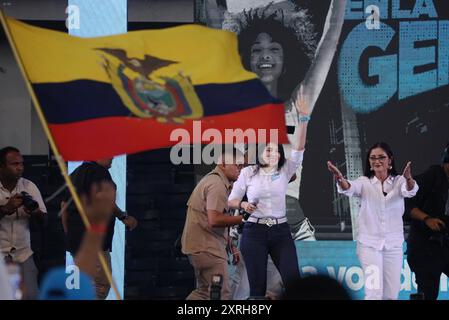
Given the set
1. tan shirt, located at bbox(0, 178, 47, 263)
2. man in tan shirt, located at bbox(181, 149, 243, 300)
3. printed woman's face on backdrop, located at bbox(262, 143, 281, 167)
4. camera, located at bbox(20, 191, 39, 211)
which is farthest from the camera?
printed woman's face on backdrop, located at bbox(262, 143, 281, 167)

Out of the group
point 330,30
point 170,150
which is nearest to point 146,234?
point 170,150

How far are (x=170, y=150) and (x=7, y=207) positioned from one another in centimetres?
268

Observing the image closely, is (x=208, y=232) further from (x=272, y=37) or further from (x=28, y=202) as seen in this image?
(x=272, y=37)

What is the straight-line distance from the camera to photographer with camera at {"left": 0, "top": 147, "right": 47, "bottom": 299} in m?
10.3

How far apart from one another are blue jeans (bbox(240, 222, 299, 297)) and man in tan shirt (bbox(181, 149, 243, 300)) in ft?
0.92

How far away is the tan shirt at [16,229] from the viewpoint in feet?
34.2

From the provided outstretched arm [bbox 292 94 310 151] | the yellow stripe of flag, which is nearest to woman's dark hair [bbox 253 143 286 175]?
outstretched arm [bbox 292 94 310 151]

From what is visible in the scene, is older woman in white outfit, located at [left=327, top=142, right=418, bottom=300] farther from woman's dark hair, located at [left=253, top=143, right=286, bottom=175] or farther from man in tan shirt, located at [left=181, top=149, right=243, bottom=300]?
man in tan shirt, located at [left=181, top=149, right=243, bottom=300]

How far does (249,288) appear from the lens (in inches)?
416

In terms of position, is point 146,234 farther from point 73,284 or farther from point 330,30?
point 330,30

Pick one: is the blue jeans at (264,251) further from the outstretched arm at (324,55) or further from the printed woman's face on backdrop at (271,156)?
the outstretched arm at (324,55)

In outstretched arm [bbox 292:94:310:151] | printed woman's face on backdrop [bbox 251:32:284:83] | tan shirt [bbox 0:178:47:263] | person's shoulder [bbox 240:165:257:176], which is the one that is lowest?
tan shirt [bbox 0:178:47:263]

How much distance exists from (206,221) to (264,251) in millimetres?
635

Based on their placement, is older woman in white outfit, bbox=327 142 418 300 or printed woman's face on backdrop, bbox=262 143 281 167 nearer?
older woman in white outfit, bbox=327 142 418 300
